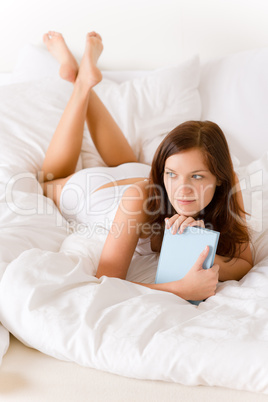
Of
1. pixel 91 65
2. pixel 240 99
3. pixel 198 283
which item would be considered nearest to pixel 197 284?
pixel 198 283

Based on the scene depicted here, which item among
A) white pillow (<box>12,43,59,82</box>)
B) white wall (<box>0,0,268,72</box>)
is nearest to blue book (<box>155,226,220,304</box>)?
white pillow (<box>12,43,59,82</box>)

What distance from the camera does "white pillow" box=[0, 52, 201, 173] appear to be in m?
1.81

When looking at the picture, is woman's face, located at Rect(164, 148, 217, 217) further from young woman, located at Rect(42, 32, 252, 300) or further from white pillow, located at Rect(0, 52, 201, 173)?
white pillow, located at Rect(0, 52, 201, 173)

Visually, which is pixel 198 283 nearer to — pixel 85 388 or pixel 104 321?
pixel 104 321

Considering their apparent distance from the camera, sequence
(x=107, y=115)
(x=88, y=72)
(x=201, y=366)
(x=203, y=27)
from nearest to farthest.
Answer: (x=201, y=366), (x=88, y=72), (x=107, y=115), (x=203, y=27)

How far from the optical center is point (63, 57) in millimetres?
1829

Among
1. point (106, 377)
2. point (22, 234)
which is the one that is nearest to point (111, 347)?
point (106, 377)

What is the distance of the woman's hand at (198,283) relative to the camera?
1.12 metres

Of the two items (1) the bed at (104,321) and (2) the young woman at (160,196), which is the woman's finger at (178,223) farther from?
(1) the bed at (104,321)

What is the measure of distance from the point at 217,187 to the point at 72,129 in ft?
2.13

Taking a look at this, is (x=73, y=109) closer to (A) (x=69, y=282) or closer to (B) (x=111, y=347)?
(A) (x=69, y=282)

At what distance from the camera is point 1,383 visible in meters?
0.88

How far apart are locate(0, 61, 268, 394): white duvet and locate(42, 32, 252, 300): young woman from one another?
6 cm

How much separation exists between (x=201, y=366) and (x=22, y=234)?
65 cm
